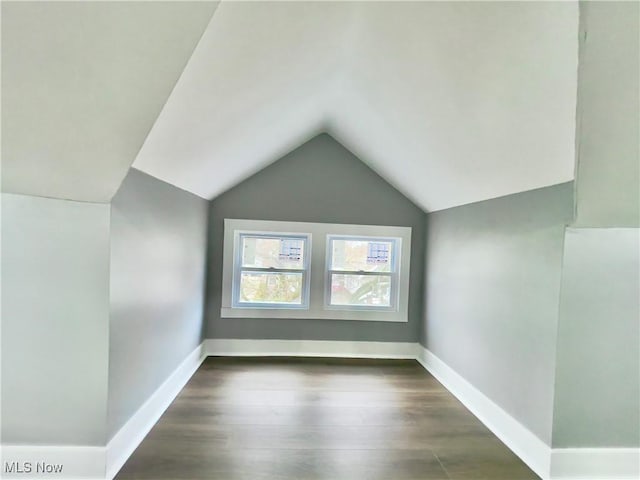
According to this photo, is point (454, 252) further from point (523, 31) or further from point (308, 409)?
point (523, 31)

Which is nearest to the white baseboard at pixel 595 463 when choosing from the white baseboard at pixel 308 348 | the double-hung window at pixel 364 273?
the white baseboard at pixel 308 348

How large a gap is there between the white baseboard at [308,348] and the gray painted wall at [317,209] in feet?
0.22

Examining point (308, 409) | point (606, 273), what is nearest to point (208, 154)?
point (308, 409)

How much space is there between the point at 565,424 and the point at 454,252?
1614mm

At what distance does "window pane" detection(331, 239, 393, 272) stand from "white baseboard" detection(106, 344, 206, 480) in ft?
6.15

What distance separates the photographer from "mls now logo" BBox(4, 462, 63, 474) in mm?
1807

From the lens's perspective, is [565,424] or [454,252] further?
[454,252]

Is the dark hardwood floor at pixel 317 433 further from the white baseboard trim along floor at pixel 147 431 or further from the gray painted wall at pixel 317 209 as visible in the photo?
the gray painted wall at pixel 317 209

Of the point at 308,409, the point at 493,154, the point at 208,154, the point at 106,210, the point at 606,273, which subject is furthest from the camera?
the point at 308,409

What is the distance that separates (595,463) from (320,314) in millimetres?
2576

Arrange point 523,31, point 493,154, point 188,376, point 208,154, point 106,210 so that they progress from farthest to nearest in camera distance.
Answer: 1. point 188,376
2. point 208,154
3. point 493,154
4. point 106,210
5. point 523,31

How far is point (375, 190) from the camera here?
Result: 3.97 meters

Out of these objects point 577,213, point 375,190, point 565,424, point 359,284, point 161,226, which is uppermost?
point 375,190

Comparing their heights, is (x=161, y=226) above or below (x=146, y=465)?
above
